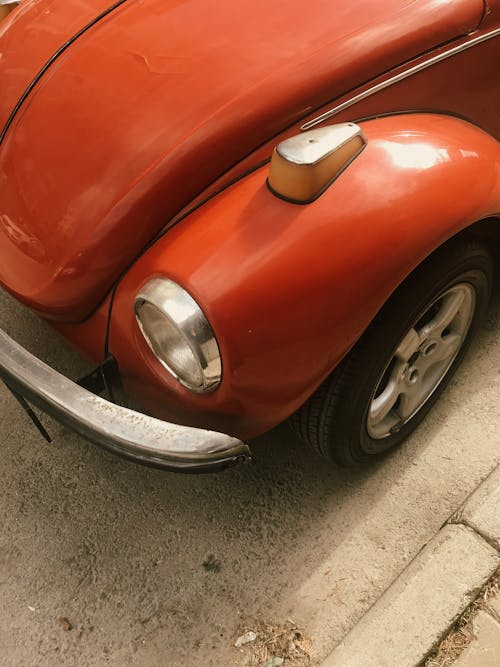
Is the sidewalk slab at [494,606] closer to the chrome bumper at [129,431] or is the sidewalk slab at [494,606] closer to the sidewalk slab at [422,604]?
the sidewalk slab at [422,604]

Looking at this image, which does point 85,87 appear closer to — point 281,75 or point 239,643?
point 281,75

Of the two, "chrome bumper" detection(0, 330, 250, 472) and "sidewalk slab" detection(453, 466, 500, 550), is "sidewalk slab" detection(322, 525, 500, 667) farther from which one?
"chrome bumper" detection(0, 330, 250, 472)

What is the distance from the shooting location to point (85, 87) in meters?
1.44

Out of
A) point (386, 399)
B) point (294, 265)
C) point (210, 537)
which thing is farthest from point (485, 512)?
point (294, 265)

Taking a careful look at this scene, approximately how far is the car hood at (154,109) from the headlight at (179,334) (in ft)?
0.61

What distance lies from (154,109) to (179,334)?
552mm

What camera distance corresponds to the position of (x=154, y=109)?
135 cm

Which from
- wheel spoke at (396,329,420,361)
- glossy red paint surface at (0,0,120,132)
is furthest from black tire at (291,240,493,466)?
glossy red paint surface at (0,0,120,132)

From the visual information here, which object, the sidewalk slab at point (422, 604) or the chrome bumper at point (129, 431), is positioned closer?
the chrome bumper at point (129, 431)

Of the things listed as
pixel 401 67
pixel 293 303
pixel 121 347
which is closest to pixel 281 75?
pixel 401 67

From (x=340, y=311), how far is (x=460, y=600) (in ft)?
2.84

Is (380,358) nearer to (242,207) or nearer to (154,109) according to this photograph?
(242,207)

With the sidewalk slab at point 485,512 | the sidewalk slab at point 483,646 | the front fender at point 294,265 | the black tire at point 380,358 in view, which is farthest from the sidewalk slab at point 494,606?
the front fender at point 294,265

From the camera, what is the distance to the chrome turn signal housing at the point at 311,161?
3.80ft
